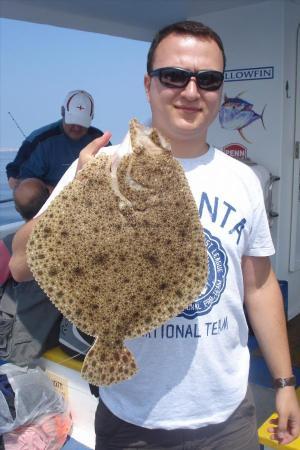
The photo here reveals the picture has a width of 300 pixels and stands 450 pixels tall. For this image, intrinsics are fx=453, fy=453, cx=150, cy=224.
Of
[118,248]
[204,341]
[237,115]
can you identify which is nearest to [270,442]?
[204,341]

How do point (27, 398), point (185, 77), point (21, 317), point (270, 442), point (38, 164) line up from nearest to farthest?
point (185, 77) → point (270, 442) → point (27, 398) → point (21, 317) → point (38, 164)

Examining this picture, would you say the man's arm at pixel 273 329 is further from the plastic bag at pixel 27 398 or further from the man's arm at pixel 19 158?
the man's arm at pixel 19 158

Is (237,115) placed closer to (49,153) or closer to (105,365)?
(49,153)

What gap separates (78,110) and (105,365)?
3.55 metres

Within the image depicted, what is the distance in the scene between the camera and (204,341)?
1474mm

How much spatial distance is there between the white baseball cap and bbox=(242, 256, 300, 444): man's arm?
10.4 feet

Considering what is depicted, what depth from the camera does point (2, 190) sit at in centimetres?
732

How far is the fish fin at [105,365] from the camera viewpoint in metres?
1.24

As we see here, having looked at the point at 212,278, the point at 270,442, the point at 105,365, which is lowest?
the point at 270,442

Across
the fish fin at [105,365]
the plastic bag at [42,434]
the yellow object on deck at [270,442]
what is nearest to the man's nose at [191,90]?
the fish fin at [105,365]

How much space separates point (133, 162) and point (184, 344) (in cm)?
61

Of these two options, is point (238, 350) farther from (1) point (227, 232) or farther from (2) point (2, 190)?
(2) point (2, 190)

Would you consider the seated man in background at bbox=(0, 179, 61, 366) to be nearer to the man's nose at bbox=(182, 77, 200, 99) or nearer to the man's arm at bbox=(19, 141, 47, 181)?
the man's arm at bbox=(19, 141, 47, 181)

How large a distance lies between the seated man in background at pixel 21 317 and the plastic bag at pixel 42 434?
43cm
